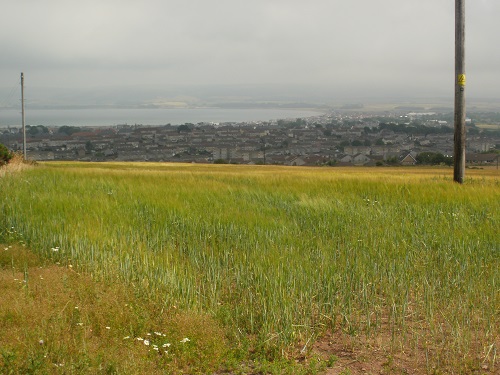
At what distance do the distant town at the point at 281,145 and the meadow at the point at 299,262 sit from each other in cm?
3063

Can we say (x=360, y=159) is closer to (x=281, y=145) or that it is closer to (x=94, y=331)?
(x=281, y=145)

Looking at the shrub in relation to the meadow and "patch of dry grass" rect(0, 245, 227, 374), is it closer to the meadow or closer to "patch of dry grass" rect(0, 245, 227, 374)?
the meadow

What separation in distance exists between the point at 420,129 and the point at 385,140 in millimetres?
4945

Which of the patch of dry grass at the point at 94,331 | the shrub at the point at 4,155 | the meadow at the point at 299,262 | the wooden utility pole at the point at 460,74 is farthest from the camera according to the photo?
the shrub at the point at 4,155

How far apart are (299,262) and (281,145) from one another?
57.9 m

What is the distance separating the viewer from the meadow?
14.4ft

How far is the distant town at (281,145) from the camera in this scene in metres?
46.3

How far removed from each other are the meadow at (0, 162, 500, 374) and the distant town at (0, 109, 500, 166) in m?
30.6

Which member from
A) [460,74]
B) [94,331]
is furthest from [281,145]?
[94,331]

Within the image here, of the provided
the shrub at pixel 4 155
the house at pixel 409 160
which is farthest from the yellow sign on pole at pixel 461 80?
the house at pixel 409 160

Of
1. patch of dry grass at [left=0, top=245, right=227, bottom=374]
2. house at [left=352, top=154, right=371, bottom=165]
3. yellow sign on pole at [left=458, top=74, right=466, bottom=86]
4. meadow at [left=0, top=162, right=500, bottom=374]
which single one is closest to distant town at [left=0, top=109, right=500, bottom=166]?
house at [left=352, top=154, right=371, bottom=165]

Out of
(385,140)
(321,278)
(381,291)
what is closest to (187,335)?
(321,278)

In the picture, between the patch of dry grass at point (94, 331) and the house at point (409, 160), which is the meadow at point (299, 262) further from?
the house at point (409, 160)

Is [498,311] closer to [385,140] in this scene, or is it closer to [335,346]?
[335,346]
